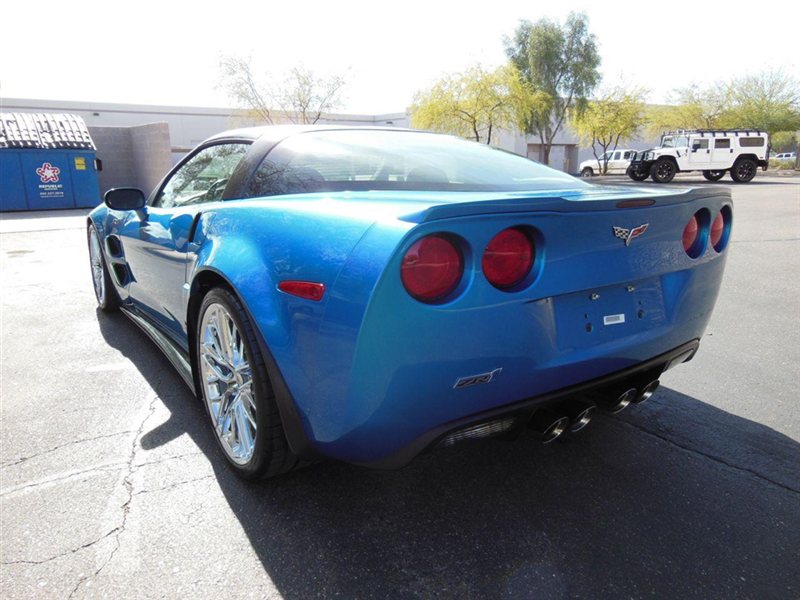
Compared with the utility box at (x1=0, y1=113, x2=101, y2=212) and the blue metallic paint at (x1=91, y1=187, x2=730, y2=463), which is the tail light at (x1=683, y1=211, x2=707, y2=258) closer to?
the blue metallic paint at (x1=91, y1=187, x2=730, y2=463)

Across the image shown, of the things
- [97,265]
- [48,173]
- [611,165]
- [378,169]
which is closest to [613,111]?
[611,165]

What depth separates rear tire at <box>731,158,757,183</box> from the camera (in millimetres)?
27359

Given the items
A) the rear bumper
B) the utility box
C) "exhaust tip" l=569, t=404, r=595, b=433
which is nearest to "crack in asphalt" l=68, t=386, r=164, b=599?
the rear bumper

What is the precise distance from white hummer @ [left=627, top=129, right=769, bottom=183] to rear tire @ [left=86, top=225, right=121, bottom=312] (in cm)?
2697

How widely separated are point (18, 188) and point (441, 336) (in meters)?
20.6

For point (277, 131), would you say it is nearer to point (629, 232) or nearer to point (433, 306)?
point (433, 306)

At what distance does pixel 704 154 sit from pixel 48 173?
27.4 m

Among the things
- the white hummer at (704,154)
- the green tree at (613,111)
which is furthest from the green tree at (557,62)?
the white hummer at (704,154)

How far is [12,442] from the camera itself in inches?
107

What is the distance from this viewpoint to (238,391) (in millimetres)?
2234

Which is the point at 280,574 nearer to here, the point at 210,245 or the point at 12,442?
the point at 210,245

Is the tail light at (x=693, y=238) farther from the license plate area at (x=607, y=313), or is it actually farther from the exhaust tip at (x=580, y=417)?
the exhaust tip at (x=580, y=417)

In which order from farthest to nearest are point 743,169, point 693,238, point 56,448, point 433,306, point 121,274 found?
1. point 743,169
2. point 121,274
3. point 56,448
4. point 693,238
5. point 433,306

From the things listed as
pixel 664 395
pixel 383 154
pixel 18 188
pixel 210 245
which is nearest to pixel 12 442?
pixel 210 245
